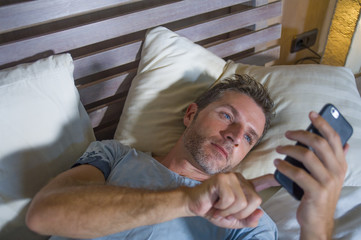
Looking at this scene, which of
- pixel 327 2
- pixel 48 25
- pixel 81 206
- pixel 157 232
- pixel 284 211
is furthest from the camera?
pixel 327 2

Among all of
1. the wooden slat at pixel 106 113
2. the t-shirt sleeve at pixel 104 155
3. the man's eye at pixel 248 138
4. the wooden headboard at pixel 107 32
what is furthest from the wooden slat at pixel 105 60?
the man's eye at pixel 248 138

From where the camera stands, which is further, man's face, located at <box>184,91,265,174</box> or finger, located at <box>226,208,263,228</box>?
man's face, located at <box>184,91,265,174</box>

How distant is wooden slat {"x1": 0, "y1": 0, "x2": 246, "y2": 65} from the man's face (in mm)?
414

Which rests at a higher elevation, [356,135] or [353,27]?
[353,27]

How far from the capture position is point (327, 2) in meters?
1.98

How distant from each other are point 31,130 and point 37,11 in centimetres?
38

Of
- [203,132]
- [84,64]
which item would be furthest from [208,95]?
[84,64]

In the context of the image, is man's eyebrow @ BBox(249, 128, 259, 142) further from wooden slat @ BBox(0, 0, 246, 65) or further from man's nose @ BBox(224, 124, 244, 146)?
wooden slat @ BBox(0, 0, 246, 65)

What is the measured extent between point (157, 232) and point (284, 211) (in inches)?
16.8

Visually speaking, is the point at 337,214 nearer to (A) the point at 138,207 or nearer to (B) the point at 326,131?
(B) the point at 326,131

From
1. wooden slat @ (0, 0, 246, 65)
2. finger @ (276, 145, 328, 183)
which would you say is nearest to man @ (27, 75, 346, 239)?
finger @ (276, 145, 328, 183)

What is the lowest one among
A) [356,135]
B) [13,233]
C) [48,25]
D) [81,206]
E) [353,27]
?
[13,233]

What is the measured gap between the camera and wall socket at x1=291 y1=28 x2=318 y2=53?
6.56 ft

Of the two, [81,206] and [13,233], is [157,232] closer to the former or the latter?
[81,206]
